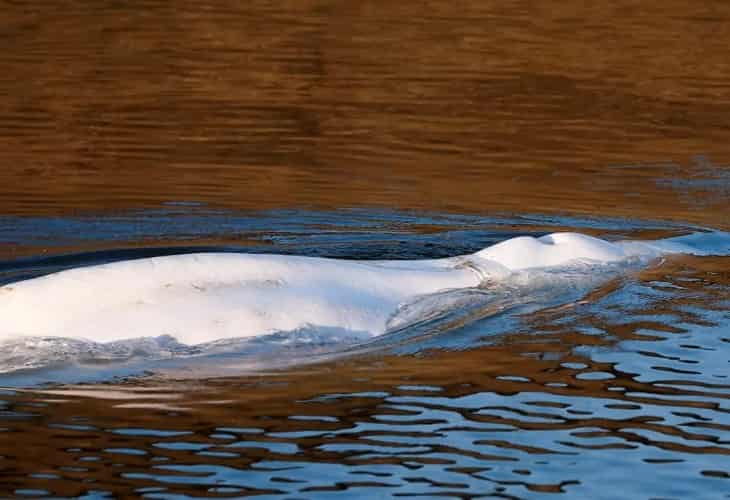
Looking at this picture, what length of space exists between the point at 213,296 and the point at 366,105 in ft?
37.0

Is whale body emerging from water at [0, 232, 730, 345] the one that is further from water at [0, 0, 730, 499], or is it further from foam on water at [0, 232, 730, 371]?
water at [0, 0, 730, 499]

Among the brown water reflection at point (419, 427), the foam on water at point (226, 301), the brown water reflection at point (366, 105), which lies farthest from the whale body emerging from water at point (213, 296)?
the brown water reflection at point (366, 105)

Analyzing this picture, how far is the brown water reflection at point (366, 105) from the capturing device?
16953 mm

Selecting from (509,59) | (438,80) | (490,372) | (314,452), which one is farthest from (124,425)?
(509,59)

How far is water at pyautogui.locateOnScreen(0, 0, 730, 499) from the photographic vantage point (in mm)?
8898

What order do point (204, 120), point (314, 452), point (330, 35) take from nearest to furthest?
point (314, 452)
point (204, 120)
point (330, 35)

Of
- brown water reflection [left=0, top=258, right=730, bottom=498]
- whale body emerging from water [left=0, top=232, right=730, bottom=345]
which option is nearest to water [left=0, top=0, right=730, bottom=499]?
brown water reflection [left=0, top=258, right=730, bottom=498]

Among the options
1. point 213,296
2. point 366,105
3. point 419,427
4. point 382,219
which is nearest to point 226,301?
point 213,296

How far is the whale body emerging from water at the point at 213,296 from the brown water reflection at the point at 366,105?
4.42 m

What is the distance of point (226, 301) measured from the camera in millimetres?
10883

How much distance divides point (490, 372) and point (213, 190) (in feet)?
21.8

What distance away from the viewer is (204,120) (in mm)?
20594

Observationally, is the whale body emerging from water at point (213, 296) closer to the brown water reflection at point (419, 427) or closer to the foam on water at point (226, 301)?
the foam on water at point (226, 301)

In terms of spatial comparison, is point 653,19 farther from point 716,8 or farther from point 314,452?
point 314,452
